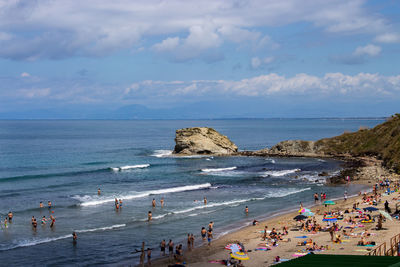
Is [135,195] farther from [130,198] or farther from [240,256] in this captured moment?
[240,256]

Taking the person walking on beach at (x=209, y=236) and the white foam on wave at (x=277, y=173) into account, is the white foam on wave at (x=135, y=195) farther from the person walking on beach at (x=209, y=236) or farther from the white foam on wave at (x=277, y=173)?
the person walking on beach at (x=209, y=236)

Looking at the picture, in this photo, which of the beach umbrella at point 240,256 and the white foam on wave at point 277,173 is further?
the white foam on wave at point 277,173

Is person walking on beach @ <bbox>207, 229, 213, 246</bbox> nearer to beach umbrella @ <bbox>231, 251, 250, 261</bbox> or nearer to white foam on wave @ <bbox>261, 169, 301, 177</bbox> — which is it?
beach umbrella @ <bbox>231, 251, 250, 261</bbox>

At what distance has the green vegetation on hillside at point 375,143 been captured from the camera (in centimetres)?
6556

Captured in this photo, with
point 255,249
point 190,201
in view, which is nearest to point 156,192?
point 190,201

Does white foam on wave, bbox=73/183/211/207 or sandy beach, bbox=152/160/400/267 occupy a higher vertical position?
white foam on wave, bbox=73/183/211/207

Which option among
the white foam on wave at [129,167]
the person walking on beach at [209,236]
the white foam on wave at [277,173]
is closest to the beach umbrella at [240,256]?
the person walking on beach at [209,236]

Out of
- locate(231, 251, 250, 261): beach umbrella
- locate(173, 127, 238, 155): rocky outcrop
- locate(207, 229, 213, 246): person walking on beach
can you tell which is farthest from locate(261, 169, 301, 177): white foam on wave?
locate(231, 251, 250, 261): beach umbrella

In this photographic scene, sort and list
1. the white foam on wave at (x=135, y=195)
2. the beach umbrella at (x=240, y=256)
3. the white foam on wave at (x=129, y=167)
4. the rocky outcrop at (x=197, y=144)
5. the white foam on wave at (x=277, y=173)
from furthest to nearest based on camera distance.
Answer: the rocky outcrop at (x=197, y=144) → the white foam on wave at (x=129, y=167) → the white foam on wave at (x=277, y=173) → the white foam on wave at (x=135, y=195) → the beach umbrella at (x=240, y=256)

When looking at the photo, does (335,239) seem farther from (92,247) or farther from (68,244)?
(68,244)

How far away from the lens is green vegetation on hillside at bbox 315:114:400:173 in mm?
65562

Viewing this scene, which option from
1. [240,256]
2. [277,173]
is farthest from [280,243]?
[277,173]

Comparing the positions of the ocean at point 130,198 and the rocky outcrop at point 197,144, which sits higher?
the rocky outcrop at point 197,144

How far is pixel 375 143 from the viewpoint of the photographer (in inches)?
3130
